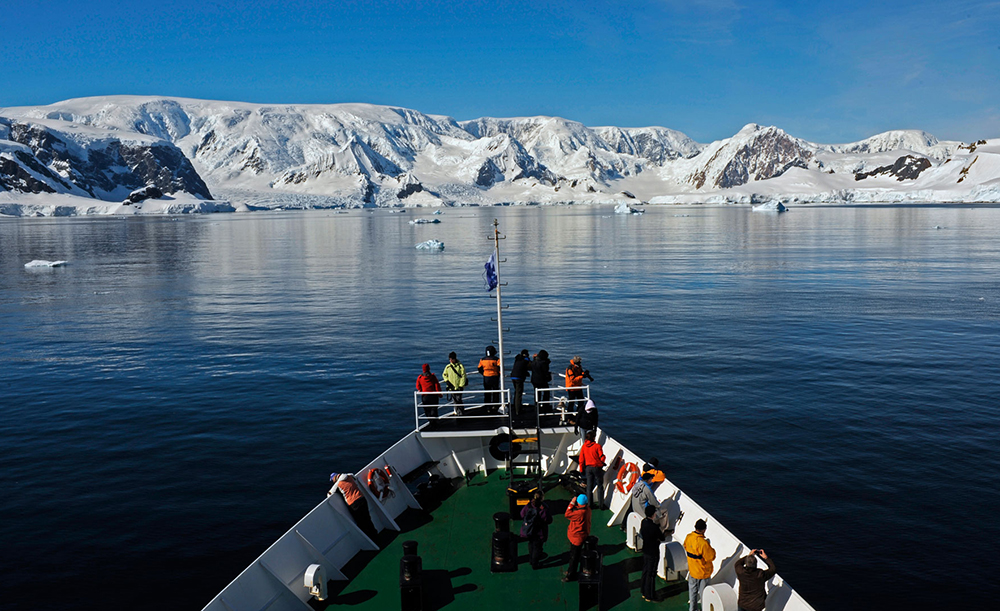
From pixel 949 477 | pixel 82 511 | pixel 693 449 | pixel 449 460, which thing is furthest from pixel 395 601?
pixel 949 477

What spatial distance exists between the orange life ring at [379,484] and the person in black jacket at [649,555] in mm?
7301

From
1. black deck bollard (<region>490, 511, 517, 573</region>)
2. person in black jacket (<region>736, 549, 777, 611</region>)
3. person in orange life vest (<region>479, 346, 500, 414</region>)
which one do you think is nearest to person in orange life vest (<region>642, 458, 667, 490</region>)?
person in black jacket (<region>736, 549, 777, 611</region>)

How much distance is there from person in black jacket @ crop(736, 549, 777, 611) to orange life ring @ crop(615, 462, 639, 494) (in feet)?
14.8

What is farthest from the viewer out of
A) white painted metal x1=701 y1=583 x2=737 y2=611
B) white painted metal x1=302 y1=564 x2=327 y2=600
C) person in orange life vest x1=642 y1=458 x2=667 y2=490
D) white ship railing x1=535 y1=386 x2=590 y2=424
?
white ship railing x1=535 y1=386 x2=590 y2=424

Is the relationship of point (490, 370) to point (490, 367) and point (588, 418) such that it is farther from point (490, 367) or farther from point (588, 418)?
point (588, 418)

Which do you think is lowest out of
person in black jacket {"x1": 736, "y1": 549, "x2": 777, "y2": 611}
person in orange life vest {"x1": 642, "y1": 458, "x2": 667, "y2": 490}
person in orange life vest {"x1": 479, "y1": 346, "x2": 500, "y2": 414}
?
person in black jacket {"x1": 736, "y1": 549, "x2": 777, "y2": 611}

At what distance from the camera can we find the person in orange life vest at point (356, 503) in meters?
17.2

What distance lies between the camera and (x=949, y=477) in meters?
23.5

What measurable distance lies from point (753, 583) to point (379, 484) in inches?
387

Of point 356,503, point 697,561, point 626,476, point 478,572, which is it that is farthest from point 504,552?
point 626,476

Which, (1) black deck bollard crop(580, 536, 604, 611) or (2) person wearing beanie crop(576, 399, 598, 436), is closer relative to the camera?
(1) black deck bollard crop(580, 536, 604, 611)

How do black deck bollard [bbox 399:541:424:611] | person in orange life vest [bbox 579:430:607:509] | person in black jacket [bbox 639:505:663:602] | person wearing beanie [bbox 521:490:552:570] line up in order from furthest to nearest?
person in orange life vest [bbox 579:430:607:509], person wearing beanie [bbox 521:490:552:570], person in black jacket [bbox 639:505:663:602], black deck bollard [bbox 399:541:424:611]

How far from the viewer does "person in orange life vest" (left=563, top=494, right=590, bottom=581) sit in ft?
48.9

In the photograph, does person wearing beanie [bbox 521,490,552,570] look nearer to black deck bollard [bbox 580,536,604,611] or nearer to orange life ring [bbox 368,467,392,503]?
black deck bollard [bbox 580,536,604,611]
